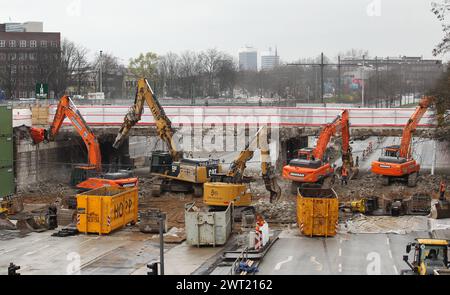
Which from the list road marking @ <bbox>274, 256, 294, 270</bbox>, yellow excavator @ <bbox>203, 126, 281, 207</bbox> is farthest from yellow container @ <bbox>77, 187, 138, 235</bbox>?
road marking @ <bbox>274, 256, 294, 270</bbox>

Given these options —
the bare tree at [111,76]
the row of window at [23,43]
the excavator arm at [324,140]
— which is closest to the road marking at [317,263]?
the excavator arm at [324,140]

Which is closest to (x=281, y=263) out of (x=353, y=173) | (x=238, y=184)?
(x=238, y=184)

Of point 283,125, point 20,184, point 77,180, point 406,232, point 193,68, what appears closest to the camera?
point 406,232

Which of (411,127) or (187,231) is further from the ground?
(411,127)

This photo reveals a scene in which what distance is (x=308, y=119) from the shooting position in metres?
50.0

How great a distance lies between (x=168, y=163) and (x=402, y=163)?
43.5ft

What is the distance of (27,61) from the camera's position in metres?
88.9

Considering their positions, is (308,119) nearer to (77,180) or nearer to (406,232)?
(77,180)

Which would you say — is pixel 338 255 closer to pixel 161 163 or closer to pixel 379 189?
pixel 161 163

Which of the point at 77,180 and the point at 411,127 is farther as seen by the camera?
the point at 411,127

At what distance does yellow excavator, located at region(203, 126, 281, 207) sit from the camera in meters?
31.1

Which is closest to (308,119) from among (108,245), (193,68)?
(108,245)

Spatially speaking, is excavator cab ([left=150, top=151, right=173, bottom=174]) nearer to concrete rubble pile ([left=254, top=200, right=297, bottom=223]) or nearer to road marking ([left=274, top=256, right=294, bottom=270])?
concrete rubble pile ([left=254, top=200, right=297, bottom=223])
